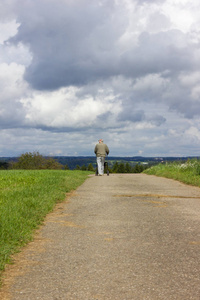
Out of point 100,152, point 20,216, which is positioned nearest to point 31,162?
point 100,152

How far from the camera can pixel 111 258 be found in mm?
4473

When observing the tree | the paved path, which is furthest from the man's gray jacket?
the tree

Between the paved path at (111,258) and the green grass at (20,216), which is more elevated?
the green grass at (20,216)

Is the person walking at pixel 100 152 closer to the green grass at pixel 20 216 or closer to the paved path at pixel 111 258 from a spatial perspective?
the green grass at pixel 20 216

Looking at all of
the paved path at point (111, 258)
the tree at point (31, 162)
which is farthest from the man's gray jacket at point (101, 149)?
the tree at point (31, 162)

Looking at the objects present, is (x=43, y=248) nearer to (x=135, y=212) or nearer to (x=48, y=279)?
(x=48, y=279)

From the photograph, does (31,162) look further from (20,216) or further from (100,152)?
(20,216)

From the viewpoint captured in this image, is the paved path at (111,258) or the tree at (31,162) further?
the tree at (31,162)

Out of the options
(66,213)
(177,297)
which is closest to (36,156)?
(66,213)

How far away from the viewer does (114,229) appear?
6.12 metres

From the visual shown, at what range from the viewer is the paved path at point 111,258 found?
3434 millimetres

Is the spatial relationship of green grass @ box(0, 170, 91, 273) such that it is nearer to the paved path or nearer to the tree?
the paved path

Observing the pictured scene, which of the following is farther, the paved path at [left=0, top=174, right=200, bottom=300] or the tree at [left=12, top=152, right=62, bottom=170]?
the tree at [left=12, top=152, right=62, bottom=170]

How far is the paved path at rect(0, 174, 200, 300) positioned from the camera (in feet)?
11.3
